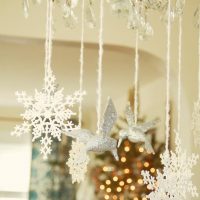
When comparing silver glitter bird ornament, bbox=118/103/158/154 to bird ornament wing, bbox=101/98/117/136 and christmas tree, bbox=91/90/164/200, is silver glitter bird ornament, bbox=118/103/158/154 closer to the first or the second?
bird ornament wing, bbox=101/98/117/136

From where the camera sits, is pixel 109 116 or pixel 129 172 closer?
pixel 109 116

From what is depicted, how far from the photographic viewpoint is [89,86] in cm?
586

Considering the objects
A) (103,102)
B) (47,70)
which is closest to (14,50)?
(103,102)

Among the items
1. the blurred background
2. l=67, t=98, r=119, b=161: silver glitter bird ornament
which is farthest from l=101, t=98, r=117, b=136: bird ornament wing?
the blurred background

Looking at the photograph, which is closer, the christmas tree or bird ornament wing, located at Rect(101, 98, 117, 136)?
bird ornament wing, located at Rect(101, 98, 117, 136)

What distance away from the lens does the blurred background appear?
3432mm

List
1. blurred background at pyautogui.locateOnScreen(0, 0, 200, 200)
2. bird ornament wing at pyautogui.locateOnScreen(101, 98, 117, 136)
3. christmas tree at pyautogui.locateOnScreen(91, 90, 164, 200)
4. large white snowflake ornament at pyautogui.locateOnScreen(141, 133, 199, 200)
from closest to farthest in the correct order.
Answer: bird ornament wing at pyautogui.locateOnScreen(101, 98, 117, 136), large white snowflake ornament at pyautogui.locateOnScreen(141, 133, 199, 200), blurred background at pyautogui.locateOnScreen(0, 0, 200, 200), christmas tree at pyautogui.locateOnScreen(91, 90, 164, 200)

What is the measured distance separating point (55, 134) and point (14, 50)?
106 inches

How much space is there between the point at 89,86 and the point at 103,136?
4.30m

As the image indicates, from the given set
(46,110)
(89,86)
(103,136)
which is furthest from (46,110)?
(89,86)

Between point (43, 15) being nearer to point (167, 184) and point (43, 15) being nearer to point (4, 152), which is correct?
point (167, 184)

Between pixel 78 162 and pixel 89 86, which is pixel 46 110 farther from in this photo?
pixel 89 86

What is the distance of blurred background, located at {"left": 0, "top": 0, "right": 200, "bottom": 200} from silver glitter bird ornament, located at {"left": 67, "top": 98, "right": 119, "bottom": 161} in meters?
0.90

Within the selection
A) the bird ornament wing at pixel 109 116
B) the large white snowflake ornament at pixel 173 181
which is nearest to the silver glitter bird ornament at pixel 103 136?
the bird ornament wing at pixel 109 116
